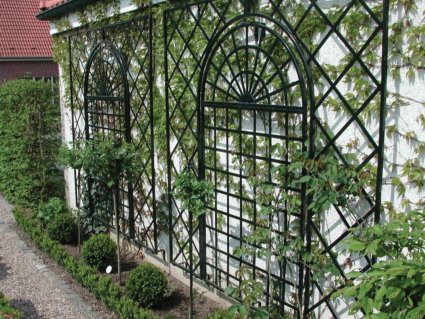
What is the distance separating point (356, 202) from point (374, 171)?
33 centimetres

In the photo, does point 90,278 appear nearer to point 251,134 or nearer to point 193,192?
point 193,192

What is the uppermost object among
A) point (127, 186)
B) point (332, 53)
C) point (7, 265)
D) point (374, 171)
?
point (332, 53)

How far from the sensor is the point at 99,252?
240 inches

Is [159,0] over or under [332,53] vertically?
over

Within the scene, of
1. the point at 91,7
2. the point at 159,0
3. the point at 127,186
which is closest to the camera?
the point at 159,0

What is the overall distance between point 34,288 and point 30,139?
13.5 ft

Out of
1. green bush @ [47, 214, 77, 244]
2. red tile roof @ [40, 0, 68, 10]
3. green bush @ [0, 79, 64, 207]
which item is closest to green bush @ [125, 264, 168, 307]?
green bush @ [47, 214, 77, 244]

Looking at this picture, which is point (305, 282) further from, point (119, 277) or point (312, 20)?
point (119, 277)

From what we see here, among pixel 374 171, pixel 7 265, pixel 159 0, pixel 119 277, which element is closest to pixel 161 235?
pixel 119 277

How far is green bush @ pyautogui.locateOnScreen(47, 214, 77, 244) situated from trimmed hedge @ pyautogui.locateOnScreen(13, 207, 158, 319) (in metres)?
0.13

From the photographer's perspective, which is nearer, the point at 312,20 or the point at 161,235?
the point at 312,20

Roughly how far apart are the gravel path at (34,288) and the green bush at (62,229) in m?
0.44

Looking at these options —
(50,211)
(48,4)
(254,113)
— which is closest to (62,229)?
(50,211)

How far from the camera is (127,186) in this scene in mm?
6621
